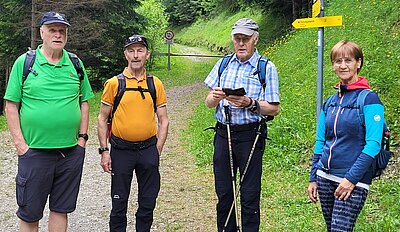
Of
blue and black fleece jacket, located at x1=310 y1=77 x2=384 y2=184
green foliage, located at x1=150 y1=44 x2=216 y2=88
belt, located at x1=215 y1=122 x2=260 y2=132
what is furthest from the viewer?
green foliage, located at x1=150 y1=44 x2=216 y2=88

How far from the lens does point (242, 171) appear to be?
13.5ft

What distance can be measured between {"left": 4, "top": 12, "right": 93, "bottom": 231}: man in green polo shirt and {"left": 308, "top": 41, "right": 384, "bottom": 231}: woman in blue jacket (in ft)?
6.61

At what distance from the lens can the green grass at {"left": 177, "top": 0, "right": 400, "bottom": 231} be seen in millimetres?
5215

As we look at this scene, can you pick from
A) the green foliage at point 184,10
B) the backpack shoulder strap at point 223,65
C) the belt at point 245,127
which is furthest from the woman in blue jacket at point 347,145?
the green foliage at point 184,10

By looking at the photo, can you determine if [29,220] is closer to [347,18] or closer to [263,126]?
[263,126]

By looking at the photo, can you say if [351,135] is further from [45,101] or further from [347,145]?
[45,101]

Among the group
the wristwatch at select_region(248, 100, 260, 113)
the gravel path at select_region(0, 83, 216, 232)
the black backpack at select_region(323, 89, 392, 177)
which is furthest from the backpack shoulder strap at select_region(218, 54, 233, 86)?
the gravel path at select_region(0, 83, 216, 232)

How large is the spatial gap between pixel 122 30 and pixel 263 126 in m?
18.4

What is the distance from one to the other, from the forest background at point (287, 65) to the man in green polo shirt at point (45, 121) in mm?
2425

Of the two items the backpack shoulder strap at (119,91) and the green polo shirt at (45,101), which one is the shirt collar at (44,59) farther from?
the backpack shoulder strap at (119,91)

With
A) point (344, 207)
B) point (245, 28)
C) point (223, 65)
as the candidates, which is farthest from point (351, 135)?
point (223, 65)

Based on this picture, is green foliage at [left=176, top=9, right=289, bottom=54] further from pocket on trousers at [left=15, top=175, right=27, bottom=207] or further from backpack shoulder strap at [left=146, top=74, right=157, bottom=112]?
pocket on trousers at [left=15, top=175, right=27, bottom=207]

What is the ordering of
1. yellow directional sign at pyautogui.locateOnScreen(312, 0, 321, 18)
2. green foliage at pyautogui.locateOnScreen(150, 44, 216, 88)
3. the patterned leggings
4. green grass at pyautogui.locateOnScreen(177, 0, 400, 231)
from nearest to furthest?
the patterned leggings < yellow directional sign at pyautogui.locateOnScreen(312, 0, 321, 18) < green grass at pyautogui.locateOnScreen(177, 0, 400, 231) < green foliage at pyautogui.locateOnScreen(150, 44, 216, 88)

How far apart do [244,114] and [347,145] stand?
1.04m
